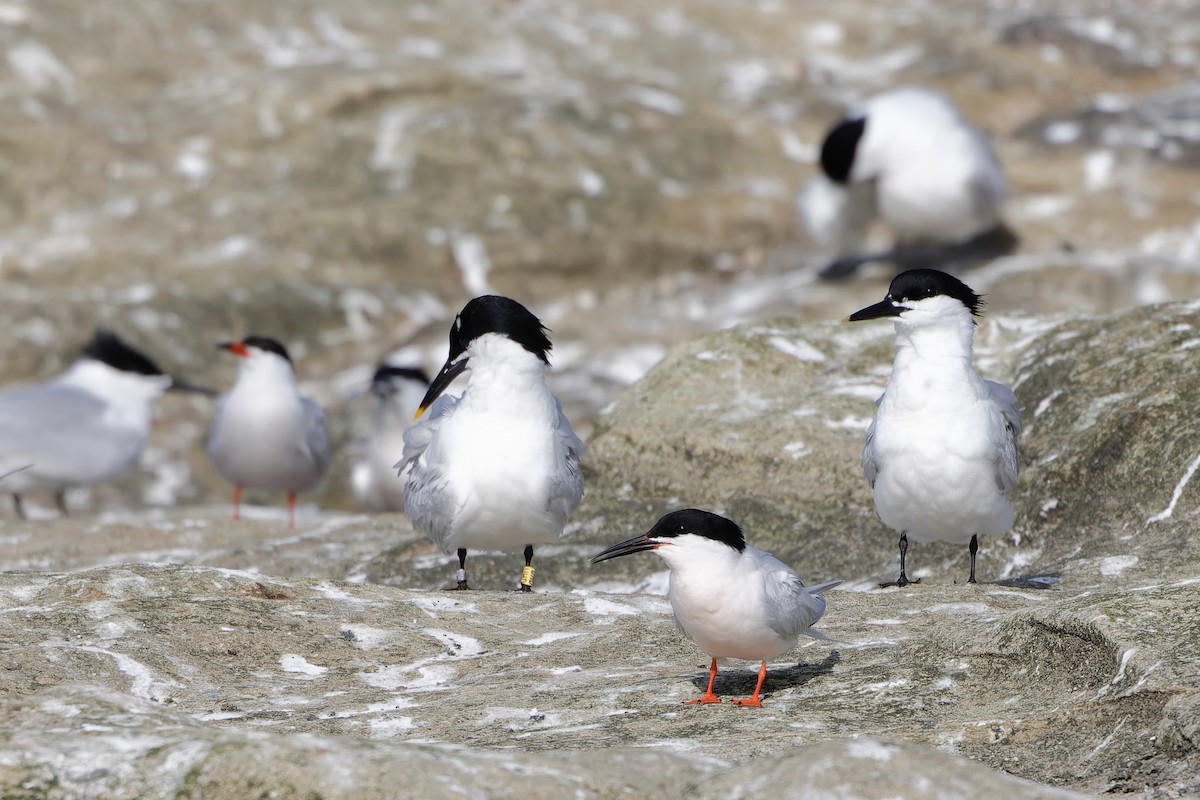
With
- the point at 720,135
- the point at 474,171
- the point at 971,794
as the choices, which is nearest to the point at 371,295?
the point at 474,171

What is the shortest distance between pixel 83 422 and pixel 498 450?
21.2 ft

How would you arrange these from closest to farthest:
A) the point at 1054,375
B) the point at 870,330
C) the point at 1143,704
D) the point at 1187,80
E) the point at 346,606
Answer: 1. the point at 1143,704
2. the point at 346,606
3. the point at 1054,375
4. the point at 870,330
5. the point at 1187,80

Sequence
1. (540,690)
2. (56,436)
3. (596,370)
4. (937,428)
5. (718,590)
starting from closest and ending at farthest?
1. (718,590)
2. (540,690)
3. (937,428)
4. (56,436)
5. (596,370)

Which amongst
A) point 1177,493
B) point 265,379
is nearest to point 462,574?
point 1177,493

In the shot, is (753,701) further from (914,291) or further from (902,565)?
(914,291)

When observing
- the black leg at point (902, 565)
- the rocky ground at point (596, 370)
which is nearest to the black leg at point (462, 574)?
the rocky ground at point (596, 370)

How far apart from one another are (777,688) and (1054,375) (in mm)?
4532

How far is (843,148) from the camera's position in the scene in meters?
16.9

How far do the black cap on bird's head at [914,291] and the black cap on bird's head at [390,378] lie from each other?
5768 millimetres

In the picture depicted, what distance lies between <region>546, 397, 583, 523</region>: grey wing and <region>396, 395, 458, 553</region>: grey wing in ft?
1.75

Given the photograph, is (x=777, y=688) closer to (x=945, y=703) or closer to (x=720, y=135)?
(x=945, y=703)

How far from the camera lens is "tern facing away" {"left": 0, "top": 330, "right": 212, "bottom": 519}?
39.8ft

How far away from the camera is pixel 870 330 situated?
1105cm

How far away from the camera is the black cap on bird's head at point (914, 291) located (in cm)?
717
